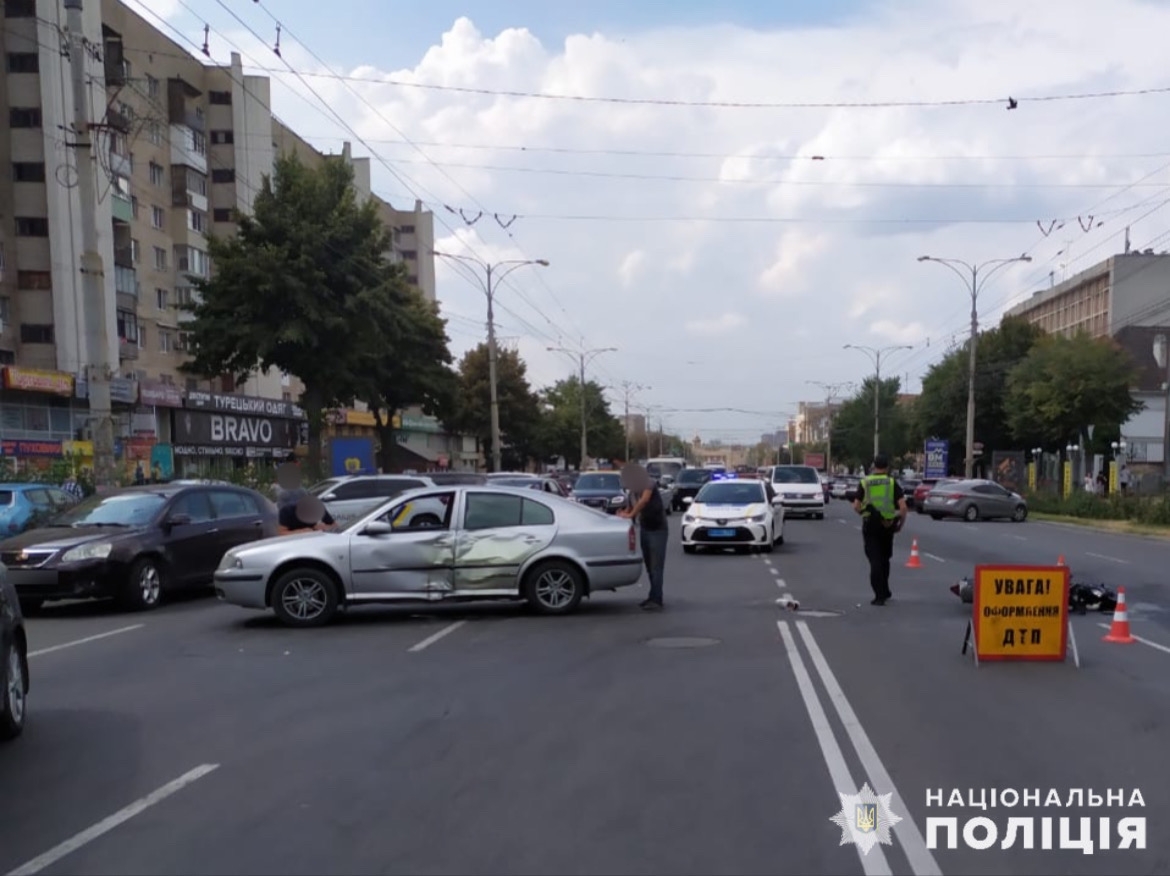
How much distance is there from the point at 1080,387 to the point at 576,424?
51.9 metres

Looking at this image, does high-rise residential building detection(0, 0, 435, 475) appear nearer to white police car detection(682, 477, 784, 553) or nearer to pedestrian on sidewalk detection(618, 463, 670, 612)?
white police car detection(682, 477, 784, 553)

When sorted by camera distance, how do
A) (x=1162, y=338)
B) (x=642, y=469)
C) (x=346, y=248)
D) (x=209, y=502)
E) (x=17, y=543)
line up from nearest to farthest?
(x=17, y=543), (x=642, y=469), (x=209, y=502), (x=346, y=248), (x=1162, y=338)

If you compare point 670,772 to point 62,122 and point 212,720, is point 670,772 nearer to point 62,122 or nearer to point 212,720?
point 212,720

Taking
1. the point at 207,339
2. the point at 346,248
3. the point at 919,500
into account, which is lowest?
the point at 919,500

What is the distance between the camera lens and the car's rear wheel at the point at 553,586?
12.6m

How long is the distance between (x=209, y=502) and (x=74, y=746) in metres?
8.94

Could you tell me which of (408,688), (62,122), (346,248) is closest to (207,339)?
(346,248)

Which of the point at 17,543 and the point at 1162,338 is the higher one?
the point at 1162,338

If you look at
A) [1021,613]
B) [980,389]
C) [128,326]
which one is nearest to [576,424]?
[980,389]

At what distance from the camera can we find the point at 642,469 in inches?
570

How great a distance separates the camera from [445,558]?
12.3 m

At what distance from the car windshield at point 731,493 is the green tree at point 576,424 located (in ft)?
175

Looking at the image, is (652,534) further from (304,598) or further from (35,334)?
(35,334)

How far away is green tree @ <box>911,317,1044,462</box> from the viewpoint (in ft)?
209
